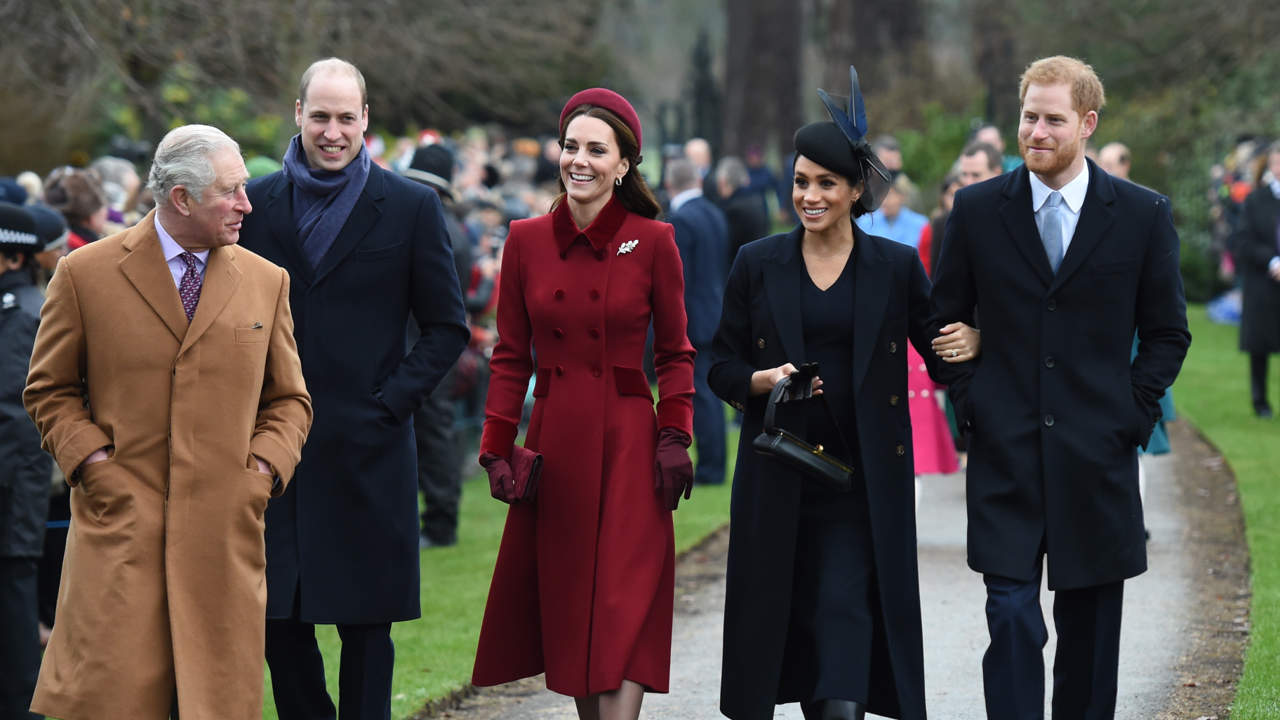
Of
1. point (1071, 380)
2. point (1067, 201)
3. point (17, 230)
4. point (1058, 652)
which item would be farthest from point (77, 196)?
point (1058, 652)

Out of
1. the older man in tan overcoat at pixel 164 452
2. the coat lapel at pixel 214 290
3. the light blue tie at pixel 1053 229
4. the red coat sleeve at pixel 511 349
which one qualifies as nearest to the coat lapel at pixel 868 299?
the light blue tie at pixel 1053 229

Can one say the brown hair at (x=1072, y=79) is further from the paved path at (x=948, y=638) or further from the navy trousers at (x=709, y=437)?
the navy trousers at (x=709, y=437)

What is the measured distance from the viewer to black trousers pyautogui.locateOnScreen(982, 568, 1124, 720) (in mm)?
5301

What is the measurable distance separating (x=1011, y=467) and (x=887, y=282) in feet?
2.23

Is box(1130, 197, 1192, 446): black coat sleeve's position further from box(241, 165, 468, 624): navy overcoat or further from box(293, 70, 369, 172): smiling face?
box(293, 70, 369, 172): smiling face

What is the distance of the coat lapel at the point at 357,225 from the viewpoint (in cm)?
547

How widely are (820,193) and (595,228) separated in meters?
0.70

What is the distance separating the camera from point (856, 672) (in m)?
5.22

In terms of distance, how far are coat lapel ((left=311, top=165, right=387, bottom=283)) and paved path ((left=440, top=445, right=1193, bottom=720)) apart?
216cm

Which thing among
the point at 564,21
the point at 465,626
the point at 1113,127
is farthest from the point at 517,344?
the point at 1113,127

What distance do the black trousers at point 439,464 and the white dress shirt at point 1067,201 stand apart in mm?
5418

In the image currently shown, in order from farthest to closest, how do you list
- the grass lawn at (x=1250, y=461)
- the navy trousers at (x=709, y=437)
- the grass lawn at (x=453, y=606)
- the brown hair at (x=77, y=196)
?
the navy trousers at (x=709, y=437), the brown hair at (x=77, y=196), the grass lawn at (x=453, y=606), the grass lawn at (x=1250, y=461)

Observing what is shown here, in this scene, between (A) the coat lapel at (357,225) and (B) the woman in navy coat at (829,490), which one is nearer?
(B) the woman in navy coat at (829,490)

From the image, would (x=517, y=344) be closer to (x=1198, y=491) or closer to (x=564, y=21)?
(x=1198, y=491)
